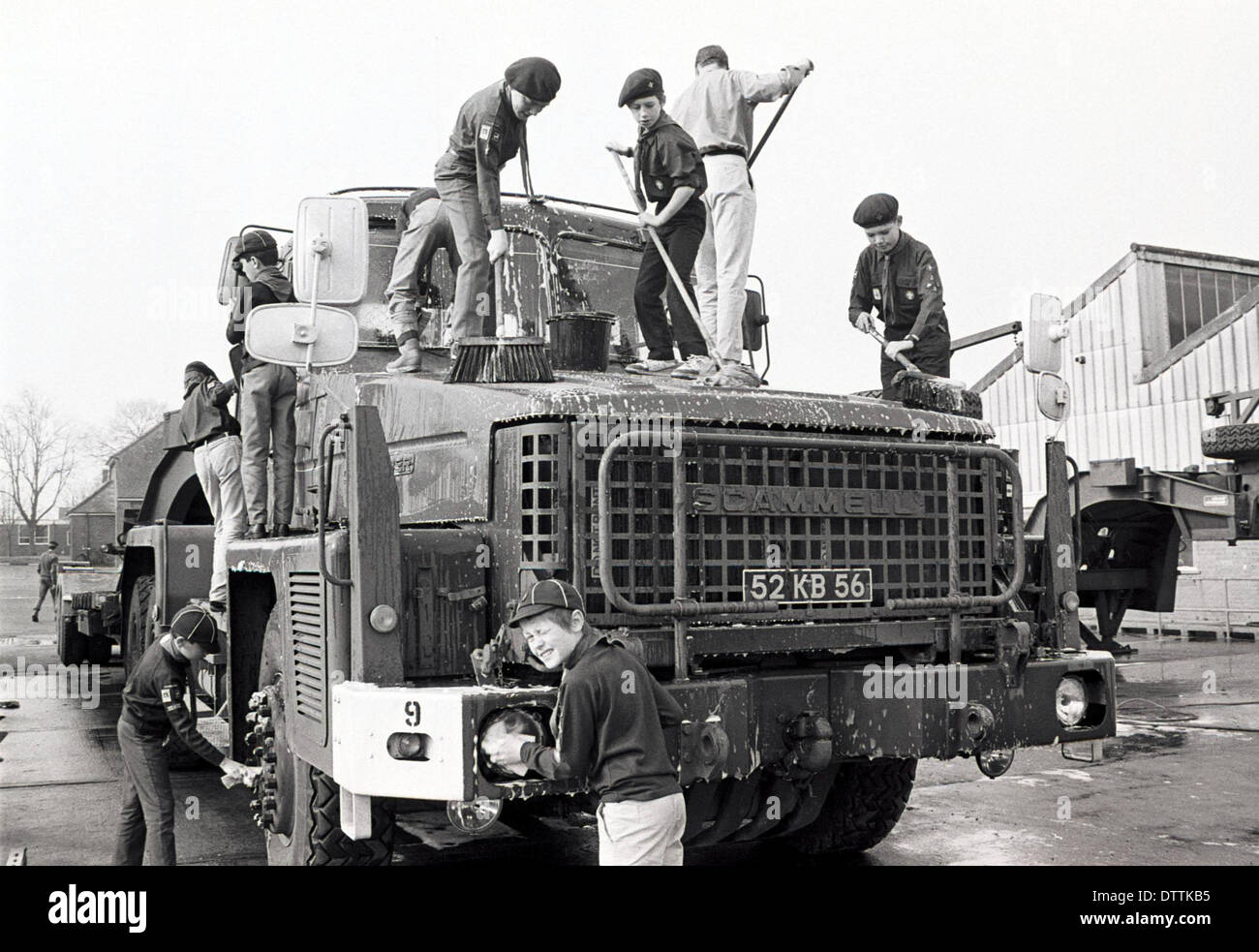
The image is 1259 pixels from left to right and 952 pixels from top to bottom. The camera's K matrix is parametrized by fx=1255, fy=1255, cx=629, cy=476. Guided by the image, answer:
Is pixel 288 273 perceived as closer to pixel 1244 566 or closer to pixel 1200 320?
pixel 1244 566

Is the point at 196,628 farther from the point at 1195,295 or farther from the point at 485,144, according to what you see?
the point at 1195,295

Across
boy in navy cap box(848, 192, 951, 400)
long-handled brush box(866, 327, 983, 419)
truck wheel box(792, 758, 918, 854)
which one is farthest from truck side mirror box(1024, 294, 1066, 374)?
truck wheel box(792, 758, 918, 854)

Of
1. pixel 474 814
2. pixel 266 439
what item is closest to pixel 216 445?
pixel 266 439

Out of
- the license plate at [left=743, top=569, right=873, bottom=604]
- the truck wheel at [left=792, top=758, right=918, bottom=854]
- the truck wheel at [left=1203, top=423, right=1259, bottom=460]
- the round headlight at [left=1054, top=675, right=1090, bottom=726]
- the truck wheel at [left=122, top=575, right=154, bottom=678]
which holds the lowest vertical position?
the truck wheel at [left=792, top=758, right=918, bottom=854]

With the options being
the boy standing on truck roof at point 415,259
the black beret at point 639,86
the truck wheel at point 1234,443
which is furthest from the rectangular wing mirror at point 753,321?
the truck wheel at point 1234,443

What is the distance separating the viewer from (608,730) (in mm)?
3400

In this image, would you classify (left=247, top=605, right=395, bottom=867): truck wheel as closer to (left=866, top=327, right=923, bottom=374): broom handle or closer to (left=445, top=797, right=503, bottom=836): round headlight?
(left=445, top=797, right=503, bottom=836): round headlight

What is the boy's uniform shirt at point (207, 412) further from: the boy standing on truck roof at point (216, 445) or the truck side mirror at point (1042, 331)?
the truck side mirror at point (1042, 331)

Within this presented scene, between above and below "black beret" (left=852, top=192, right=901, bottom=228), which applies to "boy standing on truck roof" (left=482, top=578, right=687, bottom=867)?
below

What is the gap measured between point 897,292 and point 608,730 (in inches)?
141

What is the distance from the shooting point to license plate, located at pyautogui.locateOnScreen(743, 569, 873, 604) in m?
4.16

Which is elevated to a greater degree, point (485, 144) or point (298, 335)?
point (485, 144)

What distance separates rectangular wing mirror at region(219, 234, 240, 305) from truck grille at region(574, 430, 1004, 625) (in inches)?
120
